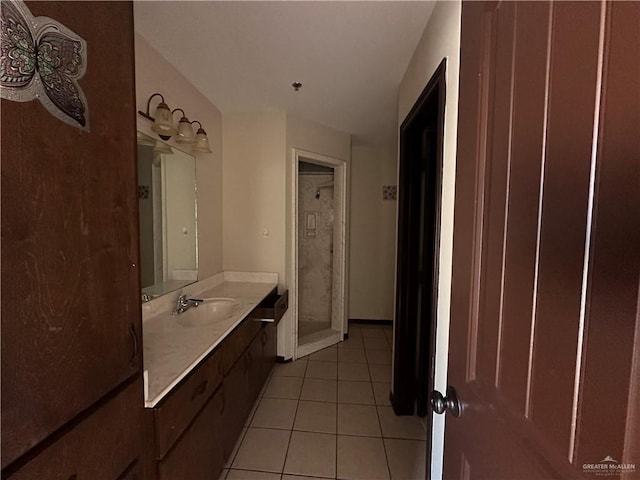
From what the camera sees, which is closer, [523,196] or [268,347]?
[523,196]

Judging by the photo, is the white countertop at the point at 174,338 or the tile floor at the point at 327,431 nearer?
the white countertop at the point at 174,338

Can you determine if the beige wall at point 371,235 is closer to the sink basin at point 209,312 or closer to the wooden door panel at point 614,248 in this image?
the sink basin at point 209,312

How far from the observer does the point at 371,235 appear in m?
4.21

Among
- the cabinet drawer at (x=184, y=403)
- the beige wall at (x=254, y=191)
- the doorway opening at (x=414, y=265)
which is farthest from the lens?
the beige wall at (x=254, y=191)

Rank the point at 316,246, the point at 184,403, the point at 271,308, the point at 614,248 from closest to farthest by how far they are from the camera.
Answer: the point at 614,248 < the point at 184,403 < the point at 271,308 < the point at 316,246

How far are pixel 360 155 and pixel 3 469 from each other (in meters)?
4.11

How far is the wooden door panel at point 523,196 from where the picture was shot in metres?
0.50

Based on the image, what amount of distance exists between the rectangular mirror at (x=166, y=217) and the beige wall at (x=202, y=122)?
0.09 meters

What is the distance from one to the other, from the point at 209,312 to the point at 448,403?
178cm

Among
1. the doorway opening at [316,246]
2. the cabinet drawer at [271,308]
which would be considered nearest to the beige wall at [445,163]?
the cabinet drawer at [271,308]

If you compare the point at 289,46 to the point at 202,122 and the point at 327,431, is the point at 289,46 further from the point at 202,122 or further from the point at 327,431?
the point at 327,431

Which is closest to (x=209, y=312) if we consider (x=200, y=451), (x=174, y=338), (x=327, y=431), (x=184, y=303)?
(x=184, y=303)

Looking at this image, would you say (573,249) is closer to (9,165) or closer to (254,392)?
(9,165)

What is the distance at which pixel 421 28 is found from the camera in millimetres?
1529
